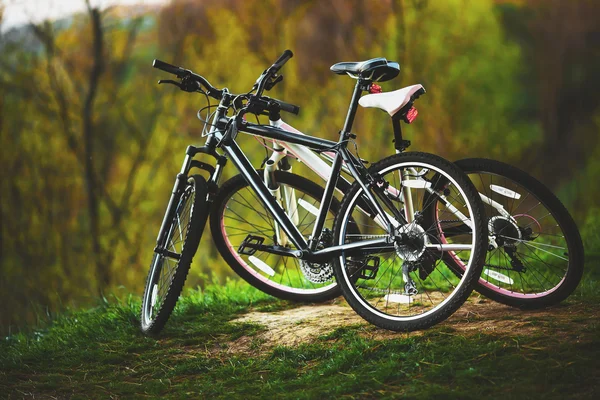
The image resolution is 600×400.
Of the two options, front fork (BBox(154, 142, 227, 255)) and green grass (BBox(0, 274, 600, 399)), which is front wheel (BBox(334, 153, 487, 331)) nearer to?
green grass (BBox(0, 274, 600, 399))

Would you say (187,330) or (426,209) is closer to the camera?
(426,209)

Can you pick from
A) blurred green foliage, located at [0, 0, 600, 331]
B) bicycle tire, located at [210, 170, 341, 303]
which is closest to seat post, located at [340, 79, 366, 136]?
bicycle tire, located at [210, 170, 341, 303]

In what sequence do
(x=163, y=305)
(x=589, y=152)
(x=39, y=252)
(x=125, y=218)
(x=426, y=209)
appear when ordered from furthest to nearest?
(x=125, y=218) < (x=39, y=252) < (x=589, y=152) < (x=163, y=305) < (x=426, y=209)

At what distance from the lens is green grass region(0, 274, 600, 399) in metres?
2.89

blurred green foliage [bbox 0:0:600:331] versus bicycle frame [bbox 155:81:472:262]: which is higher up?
blurred green foliage [bbox 0:0:600:331]

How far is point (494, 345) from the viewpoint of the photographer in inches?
124

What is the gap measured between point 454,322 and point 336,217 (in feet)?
2.75

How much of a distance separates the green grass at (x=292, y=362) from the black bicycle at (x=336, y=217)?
22cm

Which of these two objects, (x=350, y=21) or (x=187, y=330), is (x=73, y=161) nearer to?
(x=350, y=21)

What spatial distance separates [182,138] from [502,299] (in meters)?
11.3

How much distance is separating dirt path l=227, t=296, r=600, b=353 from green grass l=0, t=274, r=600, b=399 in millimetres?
22

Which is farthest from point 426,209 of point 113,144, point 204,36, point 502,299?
point 113,144

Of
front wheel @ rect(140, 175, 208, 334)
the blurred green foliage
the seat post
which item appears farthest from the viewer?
the blurred green foliage

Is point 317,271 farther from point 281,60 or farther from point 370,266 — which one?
point 281,60
